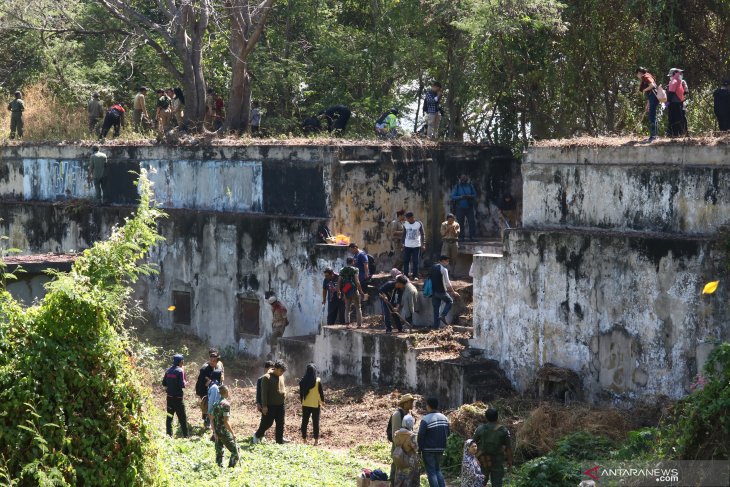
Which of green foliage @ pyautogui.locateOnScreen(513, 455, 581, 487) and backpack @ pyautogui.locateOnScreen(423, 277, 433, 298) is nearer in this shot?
green foliage @ pyautogui.locateOnScreen(513, 455, 581, 487)

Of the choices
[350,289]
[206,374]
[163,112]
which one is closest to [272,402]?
[206,374]

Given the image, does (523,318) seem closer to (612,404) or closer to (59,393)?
(612,404)

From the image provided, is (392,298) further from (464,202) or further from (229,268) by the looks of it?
(229,268)

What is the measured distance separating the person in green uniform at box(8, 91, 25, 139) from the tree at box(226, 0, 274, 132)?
18.6 feet

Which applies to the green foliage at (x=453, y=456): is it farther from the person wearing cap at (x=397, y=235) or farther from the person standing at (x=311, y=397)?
the person wearing cap at (x=397, y=235)

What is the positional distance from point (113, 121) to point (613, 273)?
48.0 feet

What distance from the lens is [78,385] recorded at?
11867 mm

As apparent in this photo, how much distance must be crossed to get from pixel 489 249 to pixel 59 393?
12.6 meters

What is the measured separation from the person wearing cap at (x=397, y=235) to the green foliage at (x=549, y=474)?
9768 millimetres

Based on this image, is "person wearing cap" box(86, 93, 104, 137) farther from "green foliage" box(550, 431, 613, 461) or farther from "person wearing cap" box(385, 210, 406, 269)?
"green foliage" box(550, 431, 613, 461)

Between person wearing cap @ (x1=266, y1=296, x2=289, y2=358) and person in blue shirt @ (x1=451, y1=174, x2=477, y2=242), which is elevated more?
person in blue shirt @ (x1=451, y1=174, x2=477, y2=242)

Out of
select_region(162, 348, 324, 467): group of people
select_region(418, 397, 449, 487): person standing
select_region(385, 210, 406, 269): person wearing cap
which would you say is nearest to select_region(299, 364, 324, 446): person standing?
select_region(162, 348, 324, 467): group of people

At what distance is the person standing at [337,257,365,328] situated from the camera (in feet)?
69.2

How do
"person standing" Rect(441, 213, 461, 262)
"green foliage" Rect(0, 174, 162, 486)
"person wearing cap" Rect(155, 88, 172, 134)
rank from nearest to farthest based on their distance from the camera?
"green foliage" Rect(0, 174, 162, 486), "person standing" Rect(441, 213, 461, 262), "person wearing cap" Rect(155, 88, 172, 134)
